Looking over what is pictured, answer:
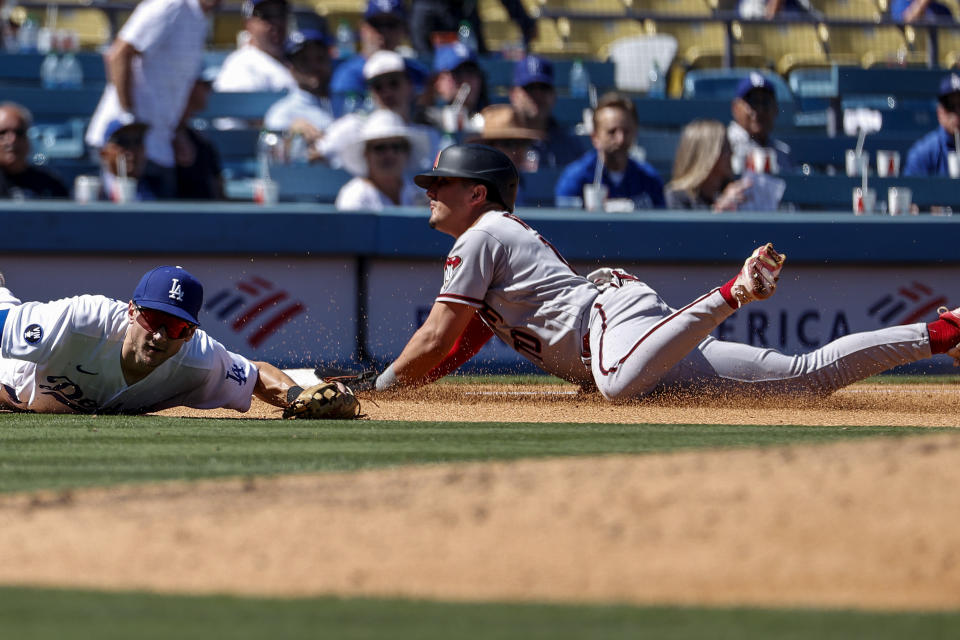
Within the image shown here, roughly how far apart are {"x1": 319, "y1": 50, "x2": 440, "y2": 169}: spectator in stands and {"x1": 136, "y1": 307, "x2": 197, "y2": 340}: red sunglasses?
375 centimetres

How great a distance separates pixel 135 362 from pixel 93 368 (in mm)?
201

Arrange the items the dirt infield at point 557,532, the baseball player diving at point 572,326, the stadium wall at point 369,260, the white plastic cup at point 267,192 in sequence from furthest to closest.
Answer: the white plastic cup at point 267,192
the stadium wall at point 369,260
the baseball player diving at point 572,326
the dirt infield at point 557,532

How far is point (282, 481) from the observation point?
3789 mm

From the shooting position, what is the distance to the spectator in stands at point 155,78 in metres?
8.57

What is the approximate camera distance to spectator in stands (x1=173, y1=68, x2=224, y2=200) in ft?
29.0

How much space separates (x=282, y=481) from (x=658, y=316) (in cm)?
268

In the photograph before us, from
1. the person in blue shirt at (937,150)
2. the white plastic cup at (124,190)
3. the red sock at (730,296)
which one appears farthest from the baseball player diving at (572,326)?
the person in blue shirt at (937,150)

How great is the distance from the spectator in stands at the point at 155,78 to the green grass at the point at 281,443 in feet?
10.5

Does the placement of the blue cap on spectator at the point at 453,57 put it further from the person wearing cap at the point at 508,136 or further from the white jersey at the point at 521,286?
the white jersey at the point at 521,286

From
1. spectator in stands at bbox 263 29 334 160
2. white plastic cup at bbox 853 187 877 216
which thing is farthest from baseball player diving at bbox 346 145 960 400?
spectator in stands at bbox 263 29 334 160

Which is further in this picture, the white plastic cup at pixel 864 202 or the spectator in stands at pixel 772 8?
the spectator in stands at pixel 772 8

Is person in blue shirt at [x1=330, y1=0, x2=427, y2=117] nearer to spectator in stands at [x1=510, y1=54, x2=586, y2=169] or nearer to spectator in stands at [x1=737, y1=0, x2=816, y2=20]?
spectator in stands at [x1=510, y1=54, x2=586, y2=169]

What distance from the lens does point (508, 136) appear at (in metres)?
8.94

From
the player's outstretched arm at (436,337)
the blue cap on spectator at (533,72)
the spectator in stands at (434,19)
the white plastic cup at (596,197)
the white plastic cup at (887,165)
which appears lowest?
the player's outstretched arm at (436,337)
